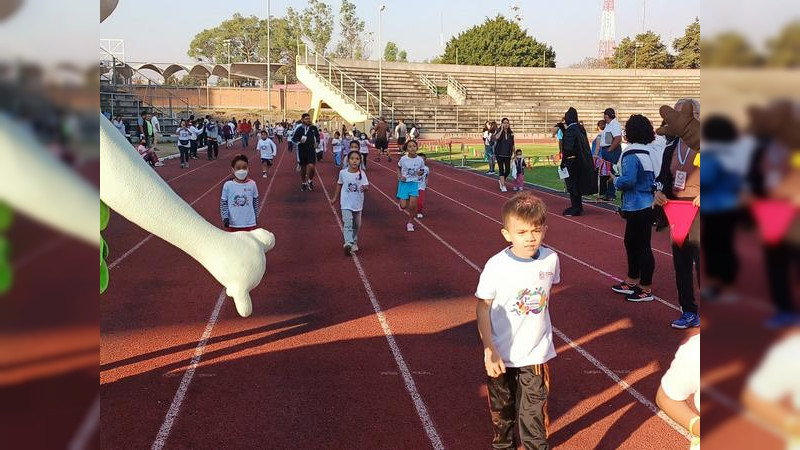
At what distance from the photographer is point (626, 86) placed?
2112 inches

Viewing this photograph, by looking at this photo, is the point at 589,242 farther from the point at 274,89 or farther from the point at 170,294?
the point at 274,89

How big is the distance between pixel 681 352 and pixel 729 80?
73.8 inches

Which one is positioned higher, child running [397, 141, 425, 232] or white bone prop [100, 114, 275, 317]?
white bone prop [100, 114, 275, 317]

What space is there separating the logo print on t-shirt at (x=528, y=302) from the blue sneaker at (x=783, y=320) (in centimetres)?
273

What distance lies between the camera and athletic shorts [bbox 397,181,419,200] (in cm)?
1148

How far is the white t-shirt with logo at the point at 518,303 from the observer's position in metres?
3.33

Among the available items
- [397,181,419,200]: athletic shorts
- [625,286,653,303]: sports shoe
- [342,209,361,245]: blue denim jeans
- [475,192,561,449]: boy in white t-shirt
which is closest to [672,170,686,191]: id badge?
[625,286,653,303]: sports shoe

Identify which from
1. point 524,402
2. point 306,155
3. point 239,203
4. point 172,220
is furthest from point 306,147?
point 172,220

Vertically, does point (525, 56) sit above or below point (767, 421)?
above

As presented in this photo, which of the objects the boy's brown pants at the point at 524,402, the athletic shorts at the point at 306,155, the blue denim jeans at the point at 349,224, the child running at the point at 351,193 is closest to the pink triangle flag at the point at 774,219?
the boy's brown pants at the point at 524,402

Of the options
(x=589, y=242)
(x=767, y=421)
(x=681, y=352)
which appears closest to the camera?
(x=767, y=421)

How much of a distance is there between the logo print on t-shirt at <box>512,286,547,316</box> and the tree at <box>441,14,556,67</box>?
7230 cm

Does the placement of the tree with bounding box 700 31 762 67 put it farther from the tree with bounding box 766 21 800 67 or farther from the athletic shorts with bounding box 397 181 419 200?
the athletic shorts with bounding box 397 181 419 200

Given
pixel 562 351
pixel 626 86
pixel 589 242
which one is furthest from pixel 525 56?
pixel 562 351
